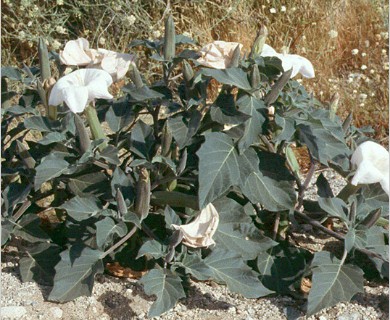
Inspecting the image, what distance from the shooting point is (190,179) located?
8.55ft

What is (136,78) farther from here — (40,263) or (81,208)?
(40,263)

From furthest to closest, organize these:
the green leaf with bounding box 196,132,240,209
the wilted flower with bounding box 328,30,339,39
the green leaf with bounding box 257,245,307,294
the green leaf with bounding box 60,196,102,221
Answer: the wilted flower with bounding box 328,30,339,39
the green leaf with bounding box 257,245,307,294
the green leaf with bounding box 60,196,102,221
the green leaf with bounding box 196,132,240,209

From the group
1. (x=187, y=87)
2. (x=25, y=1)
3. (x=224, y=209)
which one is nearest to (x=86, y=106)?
(x=187, y=87)

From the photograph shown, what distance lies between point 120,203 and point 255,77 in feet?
1.92

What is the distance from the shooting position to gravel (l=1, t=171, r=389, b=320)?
8.57 ft

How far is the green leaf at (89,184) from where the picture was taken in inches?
106

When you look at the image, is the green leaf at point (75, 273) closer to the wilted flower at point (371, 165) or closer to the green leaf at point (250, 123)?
the green leaf at point (250, 123)

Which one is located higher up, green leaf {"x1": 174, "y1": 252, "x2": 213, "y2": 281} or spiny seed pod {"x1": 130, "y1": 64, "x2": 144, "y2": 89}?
spiny seed pod {"x1": 130, "y1": 64, "x2": 144, "y2": 89}

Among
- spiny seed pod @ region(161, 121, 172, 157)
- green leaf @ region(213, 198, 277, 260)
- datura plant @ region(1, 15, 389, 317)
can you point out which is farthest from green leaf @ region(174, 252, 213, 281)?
spiny seed pod @ region(161, 121, 172, 157)

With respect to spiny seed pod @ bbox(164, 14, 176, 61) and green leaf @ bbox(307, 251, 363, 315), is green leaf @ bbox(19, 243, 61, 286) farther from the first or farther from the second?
green leaf @ bbox(307, 251, 363, 315)

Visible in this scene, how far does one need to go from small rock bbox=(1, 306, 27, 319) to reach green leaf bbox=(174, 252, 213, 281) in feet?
1.73

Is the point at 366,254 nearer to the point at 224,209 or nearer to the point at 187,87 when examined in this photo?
the point at 224,209

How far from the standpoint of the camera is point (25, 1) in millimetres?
5512

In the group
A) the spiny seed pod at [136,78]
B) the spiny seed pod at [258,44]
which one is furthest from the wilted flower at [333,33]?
the spiny seed pod at [136,78]
